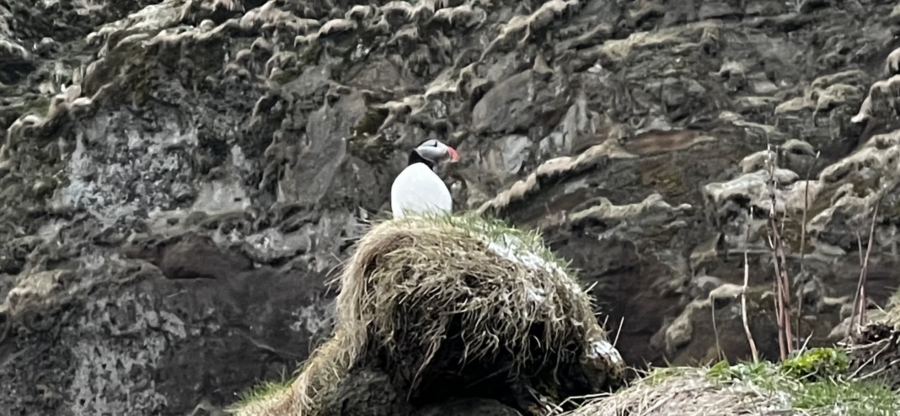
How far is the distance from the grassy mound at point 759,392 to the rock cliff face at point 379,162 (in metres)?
1.96

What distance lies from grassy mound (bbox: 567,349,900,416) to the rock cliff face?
1.96 m

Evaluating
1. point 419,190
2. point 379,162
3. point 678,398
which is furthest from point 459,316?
point 379,162

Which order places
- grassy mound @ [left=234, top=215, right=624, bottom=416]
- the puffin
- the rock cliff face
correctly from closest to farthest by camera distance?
grassy mound @ [left=234, top=215, right=624, bottom=416] < the puffin < the rock cliff face

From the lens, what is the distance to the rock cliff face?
184 inches

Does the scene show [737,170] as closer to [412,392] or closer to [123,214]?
[412,392]

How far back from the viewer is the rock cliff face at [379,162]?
4672 mm

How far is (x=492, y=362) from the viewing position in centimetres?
317

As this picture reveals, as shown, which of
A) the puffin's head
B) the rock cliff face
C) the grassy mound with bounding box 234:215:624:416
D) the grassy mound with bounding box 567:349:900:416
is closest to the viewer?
the grassy mound with bounding box 567:349:900:416

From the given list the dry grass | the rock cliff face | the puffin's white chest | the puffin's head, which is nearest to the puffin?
the puffin's white chest

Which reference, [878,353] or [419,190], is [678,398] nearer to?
[878,353]

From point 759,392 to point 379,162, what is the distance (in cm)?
346

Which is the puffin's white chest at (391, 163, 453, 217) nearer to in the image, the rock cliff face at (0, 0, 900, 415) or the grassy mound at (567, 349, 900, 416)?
the rock cliff face at (0, 0, 900, 415)

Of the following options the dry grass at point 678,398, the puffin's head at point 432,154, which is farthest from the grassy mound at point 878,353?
the puffin's head at point 432,154

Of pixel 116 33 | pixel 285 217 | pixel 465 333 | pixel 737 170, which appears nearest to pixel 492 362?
pixel 465 333
